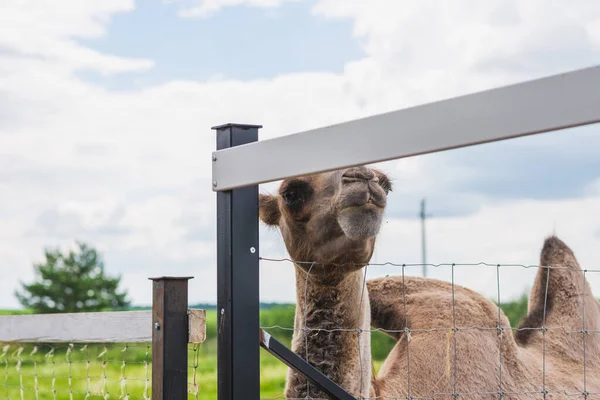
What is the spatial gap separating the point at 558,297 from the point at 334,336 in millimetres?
2242

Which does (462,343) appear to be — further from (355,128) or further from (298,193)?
(355,128)

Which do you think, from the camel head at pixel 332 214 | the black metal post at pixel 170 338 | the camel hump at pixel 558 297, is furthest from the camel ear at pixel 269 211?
the camel hump at pixel 558 297

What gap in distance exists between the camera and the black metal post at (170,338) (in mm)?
2885

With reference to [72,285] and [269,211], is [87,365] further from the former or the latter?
[72,285]

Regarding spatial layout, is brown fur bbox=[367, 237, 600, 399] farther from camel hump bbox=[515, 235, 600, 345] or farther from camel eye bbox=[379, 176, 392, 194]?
camel eye bbox=[379, 176, 392, 194]

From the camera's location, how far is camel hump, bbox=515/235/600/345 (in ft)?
19.3

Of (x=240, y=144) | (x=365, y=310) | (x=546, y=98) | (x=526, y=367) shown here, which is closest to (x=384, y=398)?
(x=365, y=310)

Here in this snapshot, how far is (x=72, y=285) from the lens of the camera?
54.1m

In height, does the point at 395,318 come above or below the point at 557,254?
below

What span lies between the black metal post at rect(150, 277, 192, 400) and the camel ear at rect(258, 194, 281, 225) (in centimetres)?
176

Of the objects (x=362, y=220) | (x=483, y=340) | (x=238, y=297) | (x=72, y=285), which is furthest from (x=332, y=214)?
(x=72, y=285)

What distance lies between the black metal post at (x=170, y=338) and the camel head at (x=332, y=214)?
1246 millimetres

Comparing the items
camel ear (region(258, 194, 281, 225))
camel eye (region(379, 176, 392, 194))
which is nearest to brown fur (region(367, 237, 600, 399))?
camel eye (region(379, 176, 392, 194))

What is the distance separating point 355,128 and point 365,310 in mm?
2367
